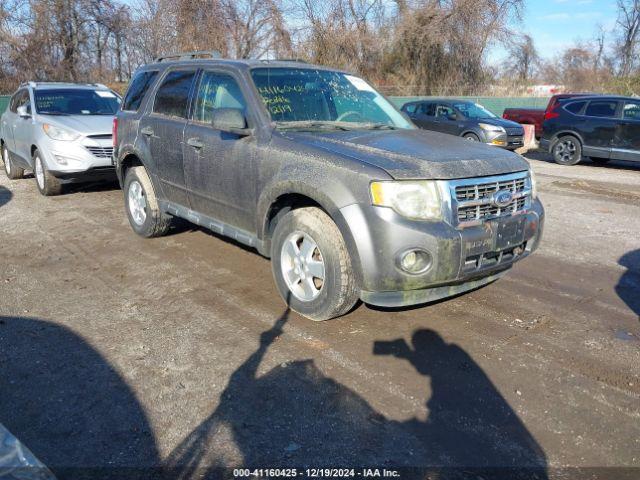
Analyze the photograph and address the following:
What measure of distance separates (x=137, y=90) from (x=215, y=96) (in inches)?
66.4

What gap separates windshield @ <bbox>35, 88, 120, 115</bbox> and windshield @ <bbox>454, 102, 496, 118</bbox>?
32.0 ft

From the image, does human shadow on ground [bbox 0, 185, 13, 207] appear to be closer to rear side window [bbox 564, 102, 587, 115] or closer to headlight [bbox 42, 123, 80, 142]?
headlight [bbox 42, 123, 80, 142]

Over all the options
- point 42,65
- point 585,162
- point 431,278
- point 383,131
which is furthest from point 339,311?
point 42,65

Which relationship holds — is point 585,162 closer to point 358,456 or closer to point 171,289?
point 171,289

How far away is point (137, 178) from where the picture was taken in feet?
19.3

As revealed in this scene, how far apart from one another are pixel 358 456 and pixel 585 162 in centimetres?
1447

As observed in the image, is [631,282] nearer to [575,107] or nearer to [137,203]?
[137,203]

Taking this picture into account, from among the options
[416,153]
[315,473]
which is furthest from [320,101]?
[315,473]

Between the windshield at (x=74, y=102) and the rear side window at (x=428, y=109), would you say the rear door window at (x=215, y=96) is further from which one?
the rear side window at (x=428, y=109)

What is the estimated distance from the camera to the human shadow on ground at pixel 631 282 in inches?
178

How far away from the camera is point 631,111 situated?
1276 cm

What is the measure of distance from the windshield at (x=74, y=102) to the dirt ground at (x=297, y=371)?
165 inches

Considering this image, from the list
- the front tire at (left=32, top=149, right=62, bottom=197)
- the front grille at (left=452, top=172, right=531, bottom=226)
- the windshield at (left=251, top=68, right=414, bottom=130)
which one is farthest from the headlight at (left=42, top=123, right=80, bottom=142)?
the front grille at (left=452, top=172, right=531, bottom=226)

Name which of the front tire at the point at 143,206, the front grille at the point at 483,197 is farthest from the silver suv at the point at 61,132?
the front grille at the point at 483,197
